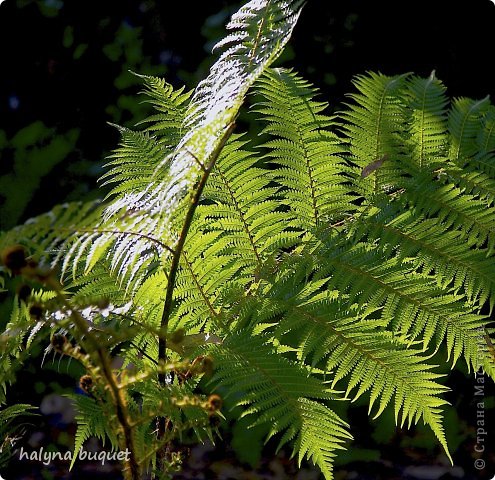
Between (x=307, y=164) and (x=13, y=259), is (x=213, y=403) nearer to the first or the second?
(x=13, y=259)

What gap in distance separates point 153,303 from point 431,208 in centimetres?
46

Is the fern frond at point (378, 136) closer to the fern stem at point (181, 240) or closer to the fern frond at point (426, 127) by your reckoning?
the fern frond at point (426, 127)

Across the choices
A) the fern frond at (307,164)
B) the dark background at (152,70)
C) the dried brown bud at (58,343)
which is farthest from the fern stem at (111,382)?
the dark background at (152,70)

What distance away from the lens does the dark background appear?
260cm

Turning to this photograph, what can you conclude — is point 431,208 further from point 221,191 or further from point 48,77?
point 48,77

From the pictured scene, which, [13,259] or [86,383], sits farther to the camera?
[86,383]

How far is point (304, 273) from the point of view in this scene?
1.02 meters

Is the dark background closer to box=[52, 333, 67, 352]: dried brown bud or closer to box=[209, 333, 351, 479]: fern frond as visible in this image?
box=[209, 333, 351, 479]: fern frond

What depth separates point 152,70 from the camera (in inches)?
104

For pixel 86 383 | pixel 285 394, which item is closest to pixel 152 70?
pixel 285 394

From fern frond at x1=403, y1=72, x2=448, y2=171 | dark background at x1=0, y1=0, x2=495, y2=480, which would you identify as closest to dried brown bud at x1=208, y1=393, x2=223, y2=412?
fern frond at x1=403, y1=72, x2=448, y2=171

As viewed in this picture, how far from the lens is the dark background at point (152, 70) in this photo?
2.60 m

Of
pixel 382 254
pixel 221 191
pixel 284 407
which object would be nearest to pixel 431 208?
pixel 382 254

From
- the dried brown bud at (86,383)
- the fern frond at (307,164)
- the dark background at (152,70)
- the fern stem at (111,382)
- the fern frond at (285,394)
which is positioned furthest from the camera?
the dark background at (152,70)
